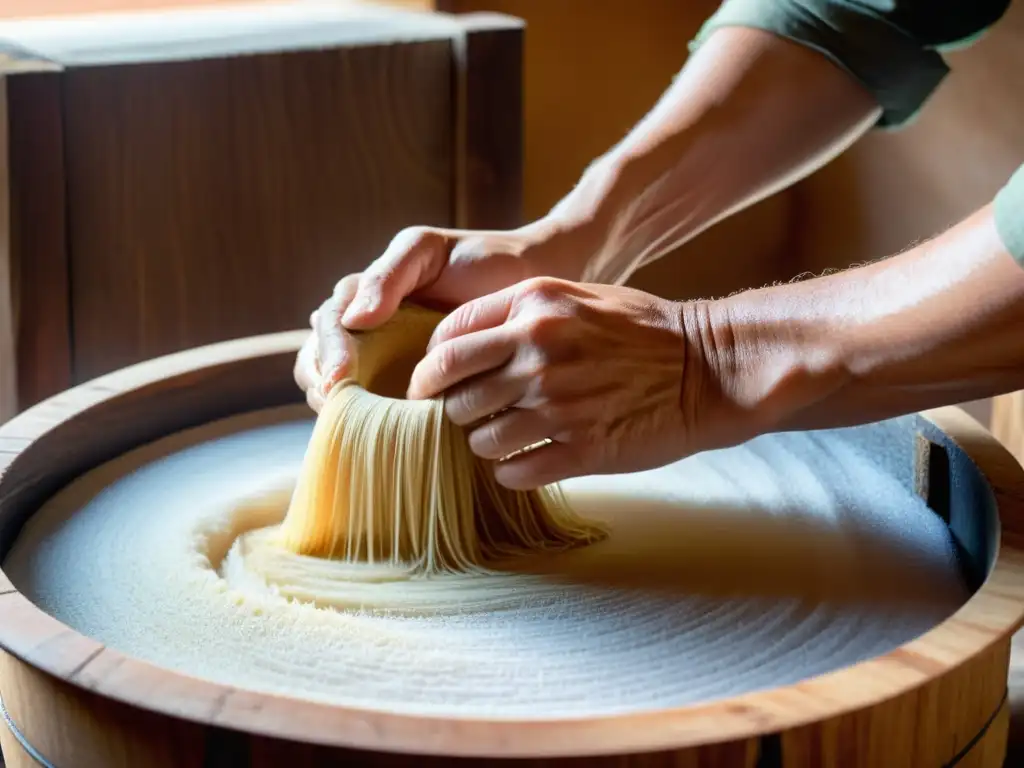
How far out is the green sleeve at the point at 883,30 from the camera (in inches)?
52.9

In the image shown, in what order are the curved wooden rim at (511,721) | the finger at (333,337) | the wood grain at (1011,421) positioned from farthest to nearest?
the wood grain at (1011,421) < the finger at (333,337) < the curved wooden rim at (511,721)

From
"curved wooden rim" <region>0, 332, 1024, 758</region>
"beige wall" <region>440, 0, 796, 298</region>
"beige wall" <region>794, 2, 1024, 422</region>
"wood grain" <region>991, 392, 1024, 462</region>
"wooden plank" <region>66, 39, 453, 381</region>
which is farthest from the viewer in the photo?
"beige wall" <region>440, 0, 796, 298</region>

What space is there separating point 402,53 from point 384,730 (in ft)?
4.51

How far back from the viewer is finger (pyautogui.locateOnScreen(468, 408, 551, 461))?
1.01 m

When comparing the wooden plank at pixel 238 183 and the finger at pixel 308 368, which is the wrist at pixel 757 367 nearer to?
the finger at pixel 308 368

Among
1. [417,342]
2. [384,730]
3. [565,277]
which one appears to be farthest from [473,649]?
[565,277]

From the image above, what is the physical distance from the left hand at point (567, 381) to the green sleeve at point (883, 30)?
0.47 metres

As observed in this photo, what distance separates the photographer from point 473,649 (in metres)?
0.93

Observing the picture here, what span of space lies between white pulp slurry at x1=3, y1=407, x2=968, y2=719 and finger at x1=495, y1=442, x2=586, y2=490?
8 cm

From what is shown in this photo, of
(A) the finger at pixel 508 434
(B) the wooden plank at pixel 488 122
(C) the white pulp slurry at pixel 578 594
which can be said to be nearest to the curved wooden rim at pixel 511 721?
(C) the white pulp slurry at pixel 578 594

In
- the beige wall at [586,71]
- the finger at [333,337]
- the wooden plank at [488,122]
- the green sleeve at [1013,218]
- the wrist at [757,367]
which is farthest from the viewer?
the beige wall at [586,71]

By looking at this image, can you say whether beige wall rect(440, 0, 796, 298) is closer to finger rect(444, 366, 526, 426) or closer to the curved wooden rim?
finger rect(444, 366, 526, 426)

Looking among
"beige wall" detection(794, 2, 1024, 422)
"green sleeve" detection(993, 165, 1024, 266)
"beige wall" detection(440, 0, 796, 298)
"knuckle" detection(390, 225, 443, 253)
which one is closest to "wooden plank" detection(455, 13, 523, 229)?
"beige wall" detection(440, 0, 796, 298)

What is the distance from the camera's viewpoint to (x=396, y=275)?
1181 millimetres
